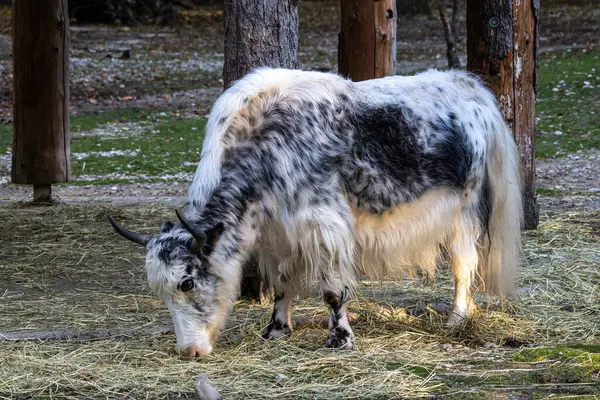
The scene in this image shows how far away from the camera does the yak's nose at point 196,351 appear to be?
4957 millimetres

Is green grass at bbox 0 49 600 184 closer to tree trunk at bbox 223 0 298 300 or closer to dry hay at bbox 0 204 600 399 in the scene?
dry hay at bbox 0 204 600 399

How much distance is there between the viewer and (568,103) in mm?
14031

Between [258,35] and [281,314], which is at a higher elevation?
[258,35]

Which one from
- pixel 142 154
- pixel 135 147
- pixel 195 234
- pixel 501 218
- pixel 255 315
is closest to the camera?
pixel 195 234

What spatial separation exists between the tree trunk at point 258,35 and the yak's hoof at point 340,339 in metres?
1.20

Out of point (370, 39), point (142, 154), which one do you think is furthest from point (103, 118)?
point (370, 39)

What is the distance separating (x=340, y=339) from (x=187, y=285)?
0.88 m

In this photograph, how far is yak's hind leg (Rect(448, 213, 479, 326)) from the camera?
18.5ft

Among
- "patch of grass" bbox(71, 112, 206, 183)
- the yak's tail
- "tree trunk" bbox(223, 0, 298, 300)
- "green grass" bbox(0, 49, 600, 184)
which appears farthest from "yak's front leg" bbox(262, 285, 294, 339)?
"patch of grass" bbox(71, 112, 206, 183)

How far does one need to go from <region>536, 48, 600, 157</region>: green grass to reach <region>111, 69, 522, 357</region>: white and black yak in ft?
18.7

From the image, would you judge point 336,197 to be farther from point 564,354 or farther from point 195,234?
point 564,354

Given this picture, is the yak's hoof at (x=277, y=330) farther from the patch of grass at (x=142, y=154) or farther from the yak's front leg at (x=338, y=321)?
the patch of grass at (x=142, y=154)

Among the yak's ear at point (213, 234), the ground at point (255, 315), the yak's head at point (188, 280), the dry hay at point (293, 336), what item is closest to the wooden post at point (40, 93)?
the ground at point (255, 315)

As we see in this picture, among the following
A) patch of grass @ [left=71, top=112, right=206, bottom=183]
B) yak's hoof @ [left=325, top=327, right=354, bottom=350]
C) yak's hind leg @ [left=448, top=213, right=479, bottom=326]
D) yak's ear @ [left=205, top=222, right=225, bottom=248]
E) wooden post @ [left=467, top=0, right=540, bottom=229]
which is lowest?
patch of grass @ [left=71, top=112, right=206, bottom=183]
